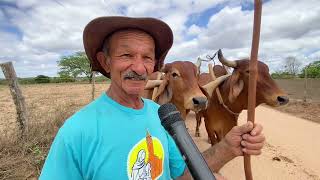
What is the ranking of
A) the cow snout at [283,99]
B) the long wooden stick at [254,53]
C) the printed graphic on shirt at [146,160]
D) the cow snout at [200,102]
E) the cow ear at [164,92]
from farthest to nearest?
1. the cow ear at [164,92]
2. the cow snout at [283,99]
3. the cow snout at [200,102]
4. the printed graphic on shirt at [146,160]
5. the long wooden stick at [254,53]

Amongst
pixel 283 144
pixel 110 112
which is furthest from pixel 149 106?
pixel 283 144

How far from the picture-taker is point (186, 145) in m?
1.21

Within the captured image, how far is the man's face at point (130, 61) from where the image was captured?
1926mm

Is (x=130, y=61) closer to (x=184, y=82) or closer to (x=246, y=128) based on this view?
(x=246, y=128)

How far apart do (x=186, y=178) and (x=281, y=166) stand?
484cm

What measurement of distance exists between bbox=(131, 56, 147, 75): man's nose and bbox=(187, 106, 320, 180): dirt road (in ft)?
14.7

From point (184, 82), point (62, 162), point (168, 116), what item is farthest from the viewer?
point (184, 82)

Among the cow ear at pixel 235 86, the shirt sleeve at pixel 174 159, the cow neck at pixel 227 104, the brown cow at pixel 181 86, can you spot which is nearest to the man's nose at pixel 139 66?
the shirt sleeve at pixel 174 159

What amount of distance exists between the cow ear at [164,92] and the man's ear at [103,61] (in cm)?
319

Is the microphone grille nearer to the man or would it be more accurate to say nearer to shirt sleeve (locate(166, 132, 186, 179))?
the man

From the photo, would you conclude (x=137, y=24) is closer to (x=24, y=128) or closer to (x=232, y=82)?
(x=232, y=82)

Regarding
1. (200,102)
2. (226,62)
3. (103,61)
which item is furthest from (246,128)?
(226,62)

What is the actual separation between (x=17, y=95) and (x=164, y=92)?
2.94 meters

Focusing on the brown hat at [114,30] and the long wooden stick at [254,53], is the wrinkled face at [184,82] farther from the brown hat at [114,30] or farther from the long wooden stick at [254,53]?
the long wooden stick at [254,53]
